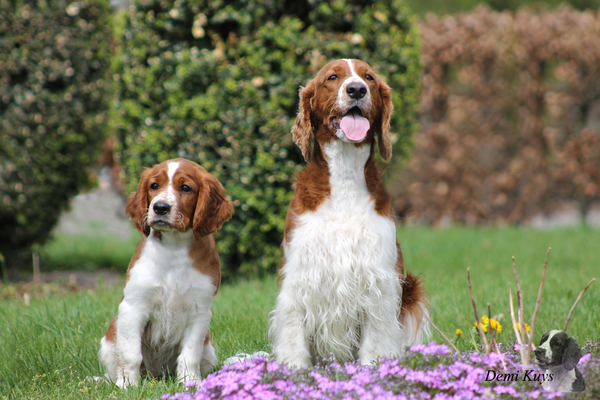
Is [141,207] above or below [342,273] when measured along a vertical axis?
above

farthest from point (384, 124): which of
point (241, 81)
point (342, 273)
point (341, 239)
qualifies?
point (241, 81)

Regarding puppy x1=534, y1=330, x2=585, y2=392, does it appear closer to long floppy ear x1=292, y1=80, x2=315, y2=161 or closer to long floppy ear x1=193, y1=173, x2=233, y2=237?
long floppy ear x1=292, y1=80, x2=315, y2=161

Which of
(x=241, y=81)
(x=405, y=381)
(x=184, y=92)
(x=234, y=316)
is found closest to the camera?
(x=405, y=381)

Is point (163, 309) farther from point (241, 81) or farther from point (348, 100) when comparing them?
point (241, 81)

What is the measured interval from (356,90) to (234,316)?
78.8 inches

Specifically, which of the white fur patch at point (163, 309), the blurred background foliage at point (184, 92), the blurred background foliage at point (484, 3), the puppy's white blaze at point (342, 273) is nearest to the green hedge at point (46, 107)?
the blurred background foliage at point (184, 92)

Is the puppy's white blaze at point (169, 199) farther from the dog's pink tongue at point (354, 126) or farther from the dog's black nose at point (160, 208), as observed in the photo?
the dog's pink tongue at point (354, 126)

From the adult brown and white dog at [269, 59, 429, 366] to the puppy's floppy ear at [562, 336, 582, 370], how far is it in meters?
0.85

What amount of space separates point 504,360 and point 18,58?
18.0ft

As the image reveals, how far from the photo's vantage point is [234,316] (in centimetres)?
437

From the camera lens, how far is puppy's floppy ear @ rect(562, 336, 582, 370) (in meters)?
2.69

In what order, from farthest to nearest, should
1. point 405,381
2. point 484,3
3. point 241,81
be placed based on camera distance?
point 484,3, point 241,81, point 405,381

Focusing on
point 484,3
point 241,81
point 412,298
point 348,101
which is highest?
point 484,3

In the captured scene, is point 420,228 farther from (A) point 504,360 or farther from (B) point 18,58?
(A) point 504,360
